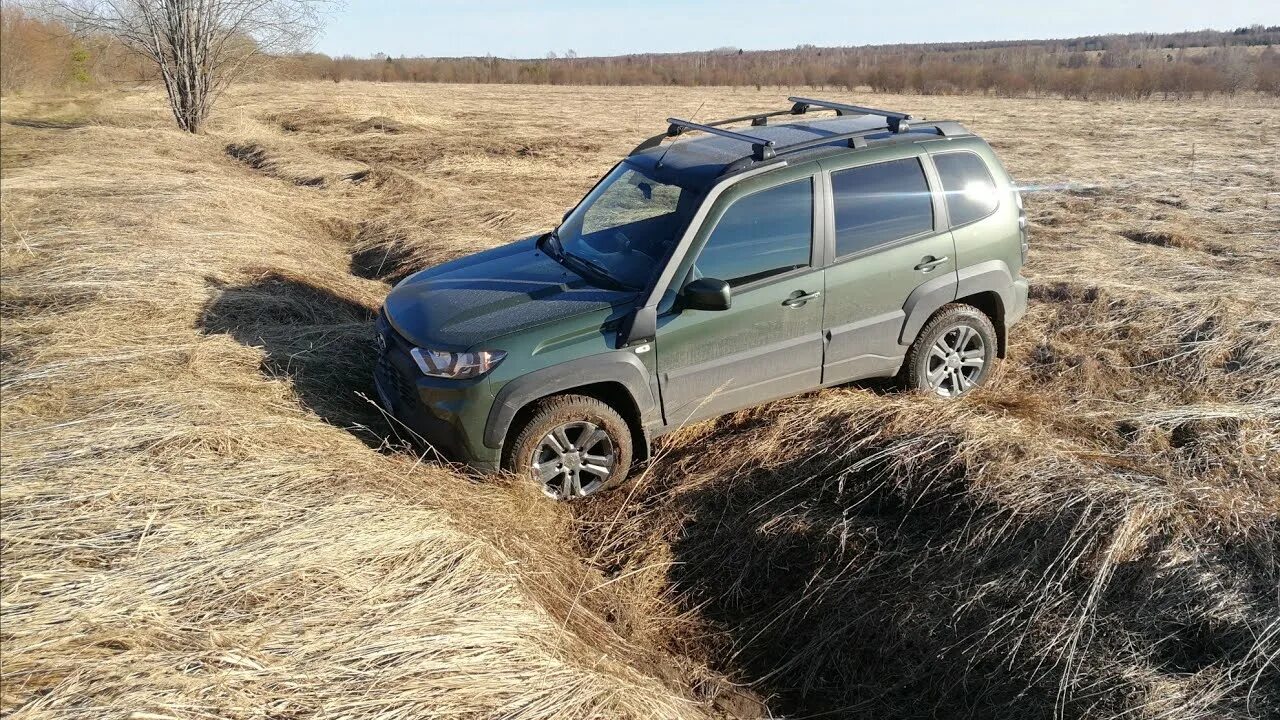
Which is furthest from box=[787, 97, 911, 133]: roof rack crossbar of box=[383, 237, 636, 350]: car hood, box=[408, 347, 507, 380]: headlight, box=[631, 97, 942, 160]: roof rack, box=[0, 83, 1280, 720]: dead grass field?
box=[408, 347, 507, 380]: headlight

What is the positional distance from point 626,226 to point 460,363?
→ 57.6 inches

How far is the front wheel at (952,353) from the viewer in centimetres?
558

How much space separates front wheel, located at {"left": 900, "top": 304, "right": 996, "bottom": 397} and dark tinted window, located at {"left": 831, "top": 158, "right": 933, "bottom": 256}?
2.12 feet

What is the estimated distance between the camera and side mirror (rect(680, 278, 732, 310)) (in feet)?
14.8

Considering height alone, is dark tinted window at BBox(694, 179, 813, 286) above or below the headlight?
above

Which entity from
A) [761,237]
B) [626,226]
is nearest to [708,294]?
[761,237]

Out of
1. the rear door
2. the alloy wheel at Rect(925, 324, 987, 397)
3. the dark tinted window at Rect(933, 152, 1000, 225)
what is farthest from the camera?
the alloy wheel at Rect(925, 324, 987, 397)

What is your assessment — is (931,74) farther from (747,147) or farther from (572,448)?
(572,448)

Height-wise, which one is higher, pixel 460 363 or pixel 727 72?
pixel 727 72

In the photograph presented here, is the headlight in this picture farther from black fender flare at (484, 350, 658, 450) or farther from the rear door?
the rear door

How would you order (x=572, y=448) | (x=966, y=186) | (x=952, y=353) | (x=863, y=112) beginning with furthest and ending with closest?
(x=863, y=112) → (x=952, y=353) → (x=966, y=186) → (x=572, y=448)

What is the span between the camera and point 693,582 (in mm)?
4457

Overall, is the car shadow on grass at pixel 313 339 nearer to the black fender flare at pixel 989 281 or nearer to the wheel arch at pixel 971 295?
the wheel arch at pixel 971 295

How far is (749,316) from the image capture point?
4863mm
